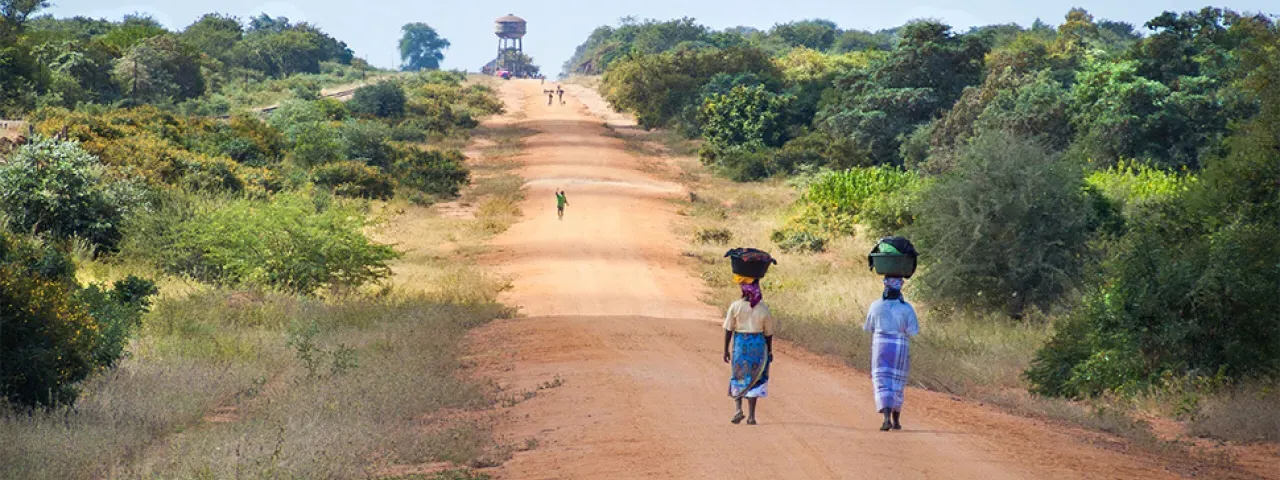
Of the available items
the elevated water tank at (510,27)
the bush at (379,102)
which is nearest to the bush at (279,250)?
the bush at (379,102)

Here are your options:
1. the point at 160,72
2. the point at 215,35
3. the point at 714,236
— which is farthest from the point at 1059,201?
the point at 215,35

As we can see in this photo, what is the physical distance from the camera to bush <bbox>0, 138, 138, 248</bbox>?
79.6ft

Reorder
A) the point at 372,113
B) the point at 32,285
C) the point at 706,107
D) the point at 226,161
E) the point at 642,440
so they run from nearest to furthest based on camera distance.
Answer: the point at 642,440
the point at 32,285
the point at 226,161
the point at 706,107
the point at 372,113

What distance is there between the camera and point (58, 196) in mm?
24438

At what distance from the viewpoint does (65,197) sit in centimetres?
2450

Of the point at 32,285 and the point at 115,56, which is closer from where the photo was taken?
the point at 32,285

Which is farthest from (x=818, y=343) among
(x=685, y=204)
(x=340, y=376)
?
(x=685, y=204)

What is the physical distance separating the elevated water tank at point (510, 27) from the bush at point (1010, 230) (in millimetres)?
159594

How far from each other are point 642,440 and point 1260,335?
26.7 ft

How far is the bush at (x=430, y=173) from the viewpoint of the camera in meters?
42.1

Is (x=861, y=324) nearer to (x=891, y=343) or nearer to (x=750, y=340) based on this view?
(x=891, y=343)

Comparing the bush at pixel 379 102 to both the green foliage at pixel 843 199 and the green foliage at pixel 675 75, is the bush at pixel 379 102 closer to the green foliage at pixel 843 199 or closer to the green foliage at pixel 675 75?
the green foliage at pixel 675 75

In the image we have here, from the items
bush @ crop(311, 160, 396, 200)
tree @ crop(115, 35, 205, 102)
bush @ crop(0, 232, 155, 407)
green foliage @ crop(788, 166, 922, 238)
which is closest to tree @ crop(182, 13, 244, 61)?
tree @ crop(115, 35, 205, 102)

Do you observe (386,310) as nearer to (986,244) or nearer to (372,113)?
(986,244)
